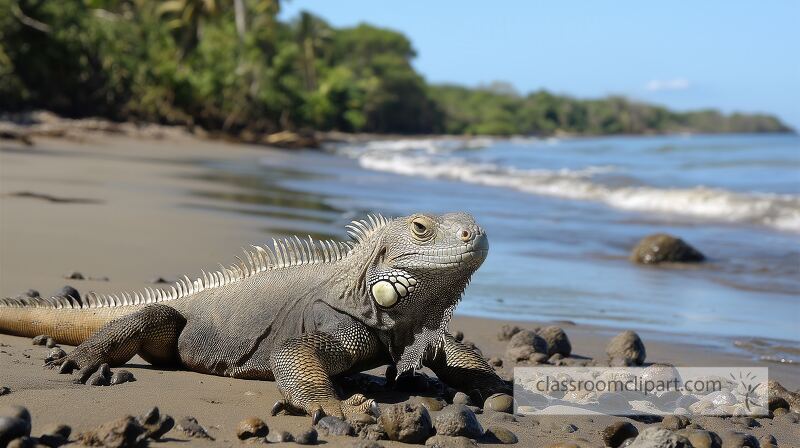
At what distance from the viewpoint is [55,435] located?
4.19 m

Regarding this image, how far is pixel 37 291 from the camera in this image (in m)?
7.88

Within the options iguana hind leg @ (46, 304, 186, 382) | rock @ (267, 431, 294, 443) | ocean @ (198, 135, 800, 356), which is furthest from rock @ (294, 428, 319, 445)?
ocean @ (198, 135, 800, 356)

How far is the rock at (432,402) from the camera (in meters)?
5.52

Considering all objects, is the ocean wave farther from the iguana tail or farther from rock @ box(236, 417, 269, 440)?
rock @ box(236, 417, 269, 440)

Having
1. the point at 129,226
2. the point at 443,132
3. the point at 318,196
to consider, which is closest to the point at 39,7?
the point at 318,196

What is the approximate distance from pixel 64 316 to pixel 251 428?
260cm

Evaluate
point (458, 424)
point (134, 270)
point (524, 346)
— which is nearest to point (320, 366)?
point (458, 424)

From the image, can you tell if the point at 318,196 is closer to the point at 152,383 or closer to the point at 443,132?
the point at 152,383

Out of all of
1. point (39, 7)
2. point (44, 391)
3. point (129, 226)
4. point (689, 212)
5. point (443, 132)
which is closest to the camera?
point (44, 391)

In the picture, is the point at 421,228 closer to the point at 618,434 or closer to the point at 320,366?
the point at 320,366

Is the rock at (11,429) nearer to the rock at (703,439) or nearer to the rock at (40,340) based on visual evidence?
the rock at (40,340)

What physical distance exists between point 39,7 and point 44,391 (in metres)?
46.4

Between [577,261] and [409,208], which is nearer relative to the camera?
[577,261]

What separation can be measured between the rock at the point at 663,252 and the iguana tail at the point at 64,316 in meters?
9.30
